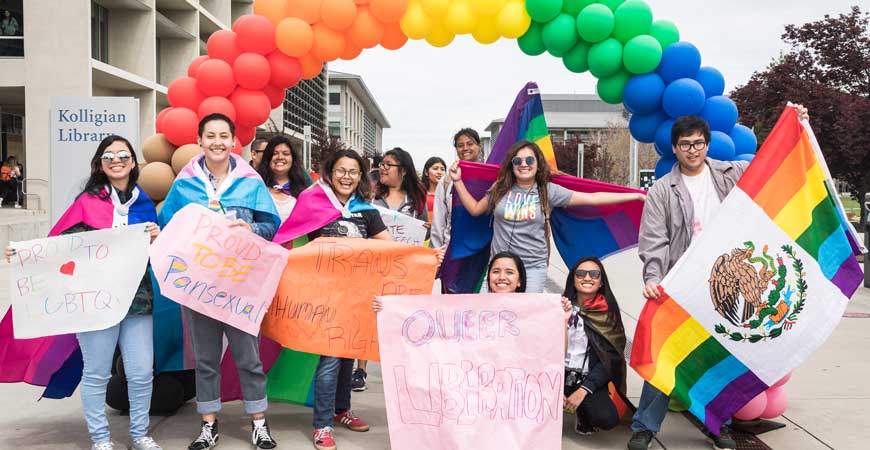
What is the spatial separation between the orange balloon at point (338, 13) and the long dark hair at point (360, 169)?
159cm

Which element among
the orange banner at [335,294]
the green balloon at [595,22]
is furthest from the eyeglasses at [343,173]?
the green balloon at [595,22]

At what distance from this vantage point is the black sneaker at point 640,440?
438 cm

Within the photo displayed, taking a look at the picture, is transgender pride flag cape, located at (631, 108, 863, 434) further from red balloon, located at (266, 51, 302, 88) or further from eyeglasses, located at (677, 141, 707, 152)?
red balloon, located at (266, 51, 302, 88)

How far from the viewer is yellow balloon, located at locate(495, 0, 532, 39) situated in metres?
5.78

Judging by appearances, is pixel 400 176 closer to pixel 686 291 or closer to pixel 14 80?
pixel 686 291

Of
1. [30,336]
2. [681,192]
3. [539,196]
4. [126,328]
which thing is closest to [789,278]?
[681,192]

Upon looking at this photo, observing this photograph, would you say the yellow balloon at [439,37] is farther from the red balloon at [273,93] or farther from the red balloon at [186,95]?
the red balloon at [186,95]

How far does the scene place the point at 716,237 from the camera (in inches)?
169

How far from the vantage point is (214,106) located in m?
5.96

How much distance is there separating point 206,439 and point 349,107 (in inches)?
3278

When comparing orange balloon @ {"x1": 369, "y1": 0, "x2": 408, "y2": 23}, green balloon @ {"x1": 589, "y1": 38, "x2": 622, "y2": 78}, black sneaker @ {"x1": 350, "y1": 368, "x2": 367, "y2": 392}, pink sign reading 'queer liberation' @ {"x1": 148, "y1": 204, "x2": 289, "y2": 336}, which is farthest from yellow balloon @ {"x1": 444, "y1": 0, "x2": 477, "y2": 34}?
black sneaker @ {"x1": 350, "y1": 368, "x2": 367, "y2": 392}

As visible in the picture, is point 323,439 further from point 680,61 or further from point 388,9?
point 680,61

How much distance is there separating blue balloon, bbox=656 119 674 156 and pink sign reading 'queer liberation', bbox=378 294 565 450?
6.56 feet

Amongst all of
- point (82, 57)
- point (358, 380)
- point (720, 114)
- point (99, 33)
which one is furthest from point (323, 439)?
point (99, 33)
